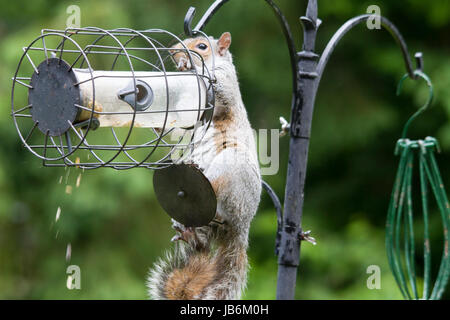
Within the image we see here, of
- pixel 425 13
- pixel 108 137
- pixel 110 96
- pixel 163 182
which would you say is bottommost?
pixel 163 182

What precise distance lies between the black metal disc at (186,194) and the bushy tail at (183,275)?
0.21 meters

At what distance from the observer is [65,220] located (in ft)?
12.9

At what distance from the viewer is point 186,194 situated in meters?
1.52

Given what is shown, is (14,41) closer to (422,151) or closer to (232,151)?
(232,151)

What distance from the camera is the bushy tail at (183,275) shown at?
1.70 meters

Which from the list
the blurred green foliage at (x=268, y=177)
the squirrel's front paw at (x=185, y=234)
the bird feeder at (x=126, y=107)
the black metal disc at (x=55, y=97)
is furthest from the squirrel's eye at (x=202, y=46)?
the blurred green foliage at (x=268, y=177)

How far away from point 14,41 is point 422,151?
277 cm

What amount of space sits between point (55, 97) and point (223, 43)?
76 cm

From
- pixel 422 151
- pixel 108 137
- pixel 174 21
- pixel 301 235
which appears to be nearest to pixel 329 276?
pixel 108 137

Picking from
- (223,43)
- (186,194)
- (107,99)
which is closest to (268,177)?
(223,43)

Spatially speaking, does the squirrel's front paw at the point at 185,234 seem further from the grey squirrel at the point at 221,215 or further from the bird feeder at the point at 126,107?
the bird feeder at the point at 126,107

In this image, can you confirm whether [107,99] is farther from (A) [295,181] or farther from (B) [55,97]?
(A) [295,181]

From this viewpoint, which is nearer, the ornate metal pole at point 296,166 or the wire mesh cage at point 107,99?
the wire mesh cage at point 107,99

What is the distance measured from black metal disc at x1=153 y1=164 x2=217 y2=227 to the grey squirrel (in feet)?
0.53
